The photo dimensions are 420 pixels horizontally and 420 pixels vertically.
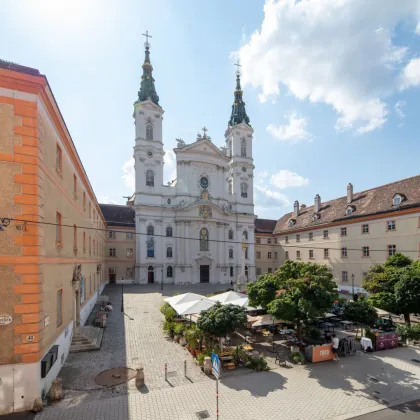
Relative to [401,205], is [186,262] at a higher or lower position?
lower

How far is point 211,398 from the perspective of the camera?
9.98 m

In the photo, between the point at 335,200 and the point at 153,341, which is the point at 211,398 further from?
the point at 335,200

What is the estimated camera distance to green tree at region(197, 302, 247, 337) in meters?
12.4

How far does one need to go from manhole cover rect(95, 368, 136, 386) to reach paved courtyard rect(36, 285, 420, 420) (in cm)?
35

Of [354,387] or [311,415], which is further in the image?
[354,387]

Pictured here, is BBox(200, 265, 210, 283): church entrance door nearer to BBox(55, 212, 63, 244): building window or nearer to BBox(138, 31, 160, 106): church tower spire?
BBox(138, 31, 160, 106): church tower spire

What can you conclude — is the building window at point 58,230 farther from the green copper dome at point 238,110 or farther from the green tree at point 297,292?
the green copper dome at point 238,110

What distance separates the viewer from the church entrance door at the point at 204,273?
46.6 m

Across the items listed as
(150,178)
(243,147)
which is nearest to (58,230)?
(150,178)

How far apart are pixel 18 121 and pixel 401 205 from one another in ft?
111

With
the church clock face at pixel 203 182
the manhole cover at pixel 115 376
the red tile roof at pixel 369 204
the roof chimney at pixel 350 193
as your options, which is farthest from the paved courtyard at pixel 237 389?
the church clock face at pixel 203 182

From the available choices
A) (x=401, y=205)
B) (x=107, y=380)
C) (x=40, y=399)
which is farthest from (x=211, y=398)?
(x=401, y=205)

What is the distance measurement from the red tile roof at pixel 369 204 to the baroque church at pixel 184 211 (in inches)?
436

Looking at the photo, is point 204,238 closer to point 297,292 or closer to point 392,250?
point 392,250
